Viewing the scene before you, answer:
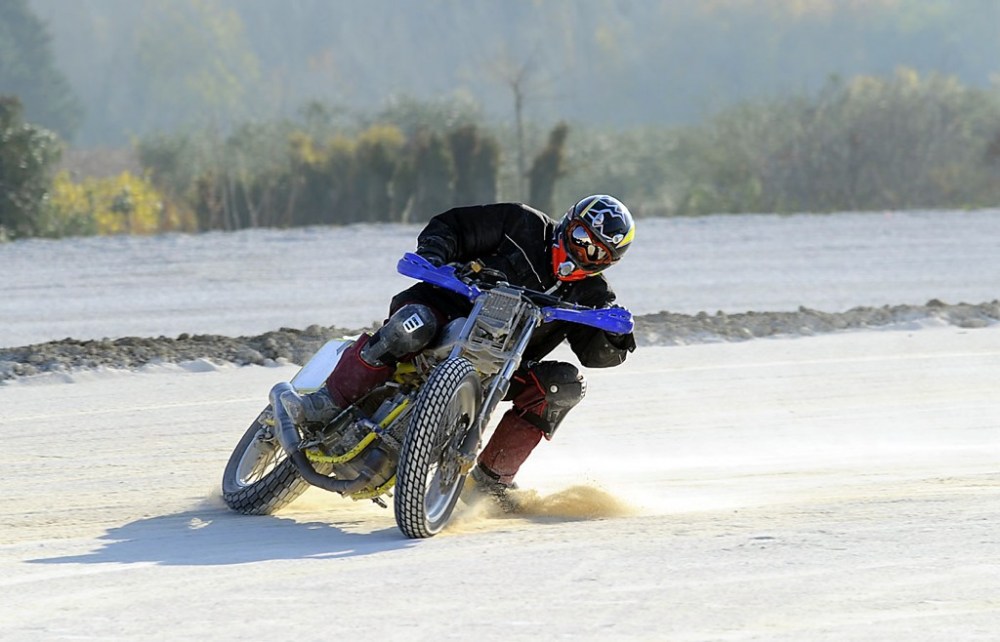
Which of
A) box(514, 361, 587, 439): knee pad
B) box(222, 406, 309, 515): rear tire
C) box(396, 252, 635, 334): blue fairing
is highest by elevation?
box(396, 252, 635, 334): blue fairing

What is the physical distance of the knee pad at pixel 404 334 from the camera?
23.9 ft

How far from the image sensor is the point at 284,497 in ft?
26.0

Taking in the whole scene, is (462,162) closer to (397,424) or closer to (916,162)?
(916,162)

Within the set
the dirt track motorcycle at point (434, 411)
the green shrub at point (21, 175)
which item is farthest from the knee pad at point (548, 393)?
the green shrub at point (21, 175)

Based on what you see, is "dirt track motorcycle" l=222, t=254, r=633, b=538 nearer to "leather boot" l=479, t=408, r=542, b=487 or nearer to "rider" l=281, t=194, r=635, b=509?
"rider" l=281, t=194, r=635, b=509

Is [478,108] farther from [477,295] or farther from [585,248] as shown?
[477,295]

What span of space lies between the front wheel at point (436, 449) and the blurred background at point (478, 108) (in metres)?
17.4

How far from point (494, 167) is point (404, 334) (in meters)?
20.9

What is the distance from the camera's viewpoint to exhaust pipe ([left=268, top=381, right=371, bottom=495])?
23.6ft

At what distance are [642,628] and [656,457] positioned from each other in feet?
16.4

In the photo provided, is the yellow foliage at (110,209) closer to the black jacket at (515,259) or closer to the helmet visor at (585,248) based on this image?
the black jacket at (515,259)

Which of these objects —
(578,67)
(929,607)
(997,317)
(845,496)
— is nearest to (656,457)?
(845,496)

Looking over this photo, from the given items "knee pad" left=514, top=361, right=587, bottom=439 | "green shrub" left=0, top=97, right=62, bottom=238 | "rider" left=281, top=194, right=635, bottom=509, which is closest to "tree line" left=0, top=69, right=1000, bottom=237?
"green shrub" left=0, top=97, right=62, bottom=238

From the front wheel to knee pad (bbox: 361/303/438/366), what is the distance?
301 mm
